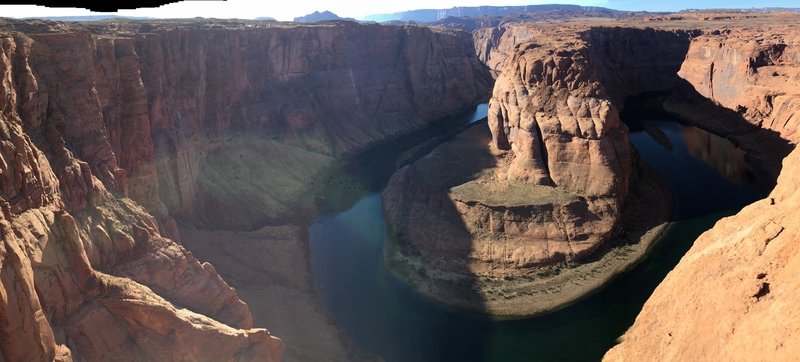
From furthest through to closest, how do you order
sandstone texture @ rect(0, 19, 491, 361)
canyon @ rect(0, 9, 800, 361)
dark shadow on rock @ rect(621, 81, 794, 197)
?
dark shadow on rock @ rect(621, 81, 794, 197)
canyon @ rect(0, 9, 800, 361)
sandstone texture @ rect(0, 19, 491, 361)

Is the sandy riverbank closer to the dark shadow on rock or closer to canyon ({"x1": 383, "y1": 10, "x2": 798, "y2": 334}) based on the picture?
canyon ({"x1": 383, "y1": 10, "x2": 798, "y2": 334})

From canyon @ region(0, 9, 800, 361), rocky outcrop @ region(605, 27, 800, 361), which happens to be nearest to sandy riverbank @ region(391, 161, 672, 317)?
canyon @ region(0, 9, 800, 361)

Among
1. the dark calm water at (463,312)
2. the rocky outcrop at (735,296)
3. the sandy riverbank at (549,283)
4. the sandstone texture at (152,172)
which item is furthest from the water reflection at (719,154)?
the sandstone texture at (152,172)

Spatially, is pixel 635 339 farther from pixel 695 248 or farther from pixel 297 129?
pixel 297 129

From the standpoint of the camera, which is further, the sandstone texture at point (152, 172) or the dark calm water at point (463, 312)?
the dark calm water at point (463, 312)

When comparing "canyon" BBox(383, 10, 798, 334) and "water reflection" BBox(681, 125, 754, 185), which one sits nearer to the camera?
"canyon" BBox(383, 10, 798, 334)

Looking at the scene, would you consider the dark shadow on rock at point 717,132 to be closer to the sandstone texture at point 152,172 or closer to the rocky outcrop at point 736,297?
the rocky outcrop at point 736,297
